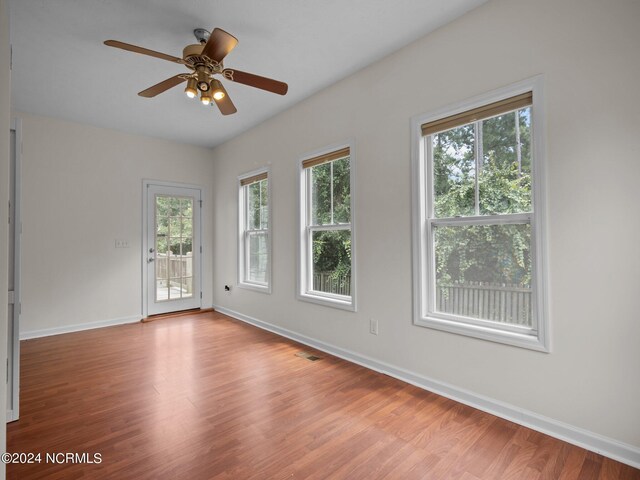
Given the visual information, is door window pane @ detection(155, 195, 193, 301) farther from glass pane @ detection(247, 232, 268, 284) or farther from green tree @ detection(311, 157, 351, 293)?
green tree @ detection(311, 157, 351, 293)

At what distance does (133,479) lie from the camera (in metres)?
1.63

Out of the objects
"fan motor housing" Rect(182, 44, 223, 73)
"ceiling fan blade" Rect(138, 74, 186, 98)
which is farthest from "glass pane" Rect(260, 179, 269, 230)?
"fan motor housing" Rect(182, 44, 223, 73)

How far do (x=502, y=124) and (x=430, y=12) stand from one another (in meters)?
0.95

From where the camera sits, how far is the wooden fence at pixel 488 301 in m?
2.18

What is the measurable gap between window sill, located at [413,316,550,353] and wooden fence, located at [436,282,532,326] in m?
0.10

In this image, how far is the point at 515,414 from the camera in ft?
6.95

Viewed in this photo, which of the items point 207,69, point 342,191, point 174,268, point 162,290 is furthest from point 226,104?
point 162,290

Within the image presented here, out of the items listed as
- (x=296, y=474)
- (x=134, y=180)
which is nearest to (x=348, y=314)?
(x=296, y=474)

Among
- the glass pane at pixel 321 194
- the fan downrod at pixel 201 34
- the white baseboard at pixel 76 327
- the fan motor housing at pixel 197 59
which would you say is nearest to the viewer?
the fan motor housing at pixel 197 59

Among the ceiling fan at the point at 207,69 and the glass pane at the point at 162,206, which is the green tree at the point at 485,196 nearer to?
the ceiling fan at the point at 207,69

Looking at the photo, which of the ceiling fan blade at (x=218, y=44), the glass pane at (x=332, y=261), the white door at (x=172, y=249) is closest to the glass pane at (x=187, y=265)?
the white door at (x=172, y=249)

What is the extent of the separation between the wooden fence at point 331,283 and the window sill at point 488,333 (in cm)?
91

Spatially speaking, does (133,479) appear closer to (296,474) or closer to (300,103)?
(296,474)

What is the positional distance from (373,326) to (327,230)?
1.14 meters
